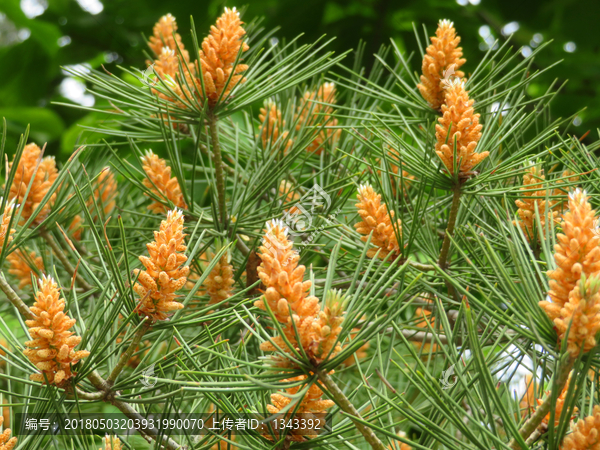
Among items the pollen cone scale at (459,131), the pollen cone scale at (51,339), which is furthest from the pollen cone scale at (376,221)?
the pollen cone scale at (51,339)

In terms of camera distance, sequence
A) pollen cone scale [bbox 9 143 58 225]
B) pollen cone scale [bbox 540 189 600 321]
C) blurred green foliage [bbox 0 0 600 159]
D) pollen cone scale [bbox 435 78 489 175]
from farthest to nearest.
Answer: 1. blurred green foliage [bbox 0 0 600 159]
2. pollen cone scale [bbox 9 143 58 225]
3. pollen cone scale [bbox 435 78 489 175]
4. pollen cone scale [bbox 540 189 600 321]

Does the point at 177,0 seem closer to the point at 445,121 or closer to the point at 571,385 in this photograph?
the point at 445,121

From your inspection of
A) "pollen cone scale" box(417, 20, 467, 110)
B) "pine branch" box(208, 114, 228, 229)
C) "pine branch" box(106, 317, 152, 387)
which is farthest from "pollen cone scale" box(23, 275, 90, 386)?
"pollen cone scale" box(417, 20, 467, 110)

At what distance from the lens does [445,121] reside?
0.33 m

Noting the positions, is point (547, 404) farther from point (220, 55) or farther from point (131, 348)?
→ point (220, 55)

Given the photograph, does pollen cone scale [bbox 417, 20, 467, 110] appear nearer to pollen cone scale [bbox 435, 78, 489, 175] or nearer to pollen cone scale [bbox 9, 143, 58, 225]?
pollen cone scale [bbox 435, 78, 489, 175]

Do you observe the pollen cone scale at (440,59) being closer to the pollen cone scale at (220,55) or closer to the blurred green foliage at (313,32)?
the pollen cone scale at (220,55)

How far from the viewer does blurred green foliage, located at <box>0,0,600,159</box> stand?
1003 mm

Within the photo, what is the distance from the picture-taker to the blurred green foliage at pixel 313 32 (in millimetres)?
1003

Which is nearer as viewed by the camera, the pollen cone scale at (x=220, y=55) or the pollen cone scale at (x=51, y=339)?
the pollen cone scale at (x=51, y=339)

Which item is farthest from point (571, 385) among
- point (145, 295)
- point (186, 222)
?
point (186, 222)

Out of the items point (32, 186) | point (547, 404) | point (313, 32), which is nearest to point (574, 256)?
point (547, 404)

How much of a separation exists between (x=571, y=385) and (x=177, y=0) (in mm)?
1054

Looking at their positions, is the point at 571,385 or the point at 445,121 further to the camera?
the point at 445,121
